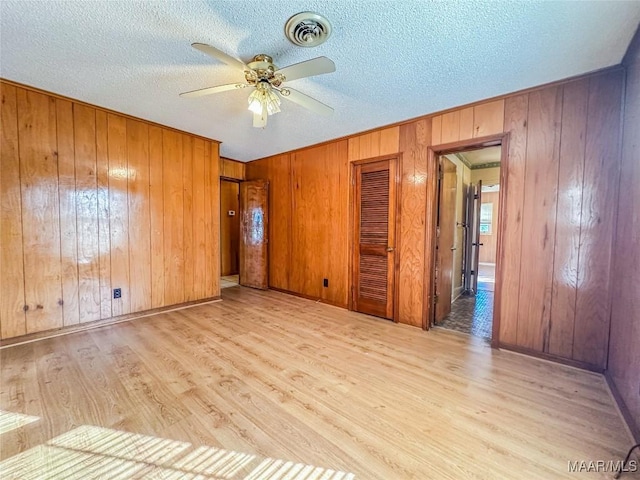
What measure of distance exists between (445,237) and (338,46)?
2494 millimetres

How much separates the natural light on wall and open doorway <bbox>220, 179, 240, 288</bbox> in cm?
497

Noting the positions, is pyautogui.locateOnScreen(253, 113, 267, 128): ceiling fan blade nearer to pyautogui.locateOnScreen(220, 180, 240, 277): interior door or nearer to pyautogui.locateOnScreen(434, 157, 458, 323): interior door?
pyautogui.locateOnScreen(434, 157, 458, 323): interior door

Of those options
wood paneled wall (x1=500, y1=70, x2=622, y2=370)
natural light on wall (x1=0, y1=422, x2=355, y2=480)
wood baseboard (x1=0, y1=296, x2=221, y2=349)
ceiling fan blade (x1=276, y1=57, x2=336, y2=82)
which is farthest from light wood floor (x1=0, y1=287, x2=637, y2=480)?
ceiling fan blade (x1=276, y1=57, x2=336, y2=82)

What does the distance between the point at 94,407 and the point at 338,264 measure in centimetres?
295

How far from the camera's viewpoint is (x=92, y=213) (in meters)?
3.03

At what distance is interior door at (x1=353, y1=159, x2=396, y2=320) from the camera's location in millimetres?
3391

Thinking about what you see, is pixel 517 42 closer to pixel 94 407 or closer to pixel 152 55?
pixel 152 55

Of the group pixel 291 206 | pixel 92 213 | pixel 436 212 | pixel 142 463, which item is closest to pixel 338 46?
pixel 436 212

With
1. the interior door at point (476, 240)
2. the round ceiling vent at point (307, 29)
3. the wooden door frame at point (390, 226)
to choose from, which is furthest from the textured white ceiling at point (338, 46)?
the interior door at point (476, 240)

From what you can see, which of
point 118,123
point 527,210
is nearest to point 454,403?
point 527,210

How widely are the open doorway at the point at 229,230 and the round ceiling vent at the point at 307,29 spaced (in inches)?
194

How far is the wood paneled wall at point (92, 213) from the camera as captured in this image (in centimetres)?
258

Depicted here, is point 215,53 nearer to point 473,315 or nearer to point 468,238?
point 473,315

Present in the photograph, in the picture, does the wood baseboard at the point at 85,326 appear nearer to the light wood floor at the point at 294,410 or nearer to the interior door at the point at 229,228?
the light wood floor at the point at 294,410
